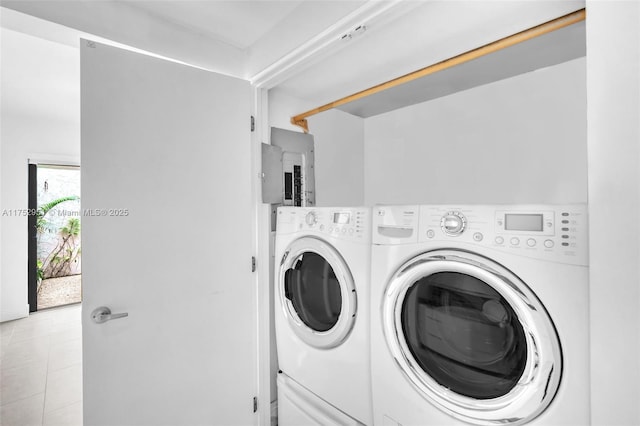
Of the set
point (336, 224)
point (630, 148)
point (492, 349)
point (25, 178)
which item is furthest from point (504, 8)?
point (25, 178)

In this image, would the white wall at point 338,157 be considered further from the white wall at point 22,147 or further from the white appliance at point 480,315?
the white wall at point 22,147

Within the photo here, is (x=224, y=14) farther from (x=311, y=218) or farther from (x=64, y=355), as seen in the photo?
(x=64, y=355)

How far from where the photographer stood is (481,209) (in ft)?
3.15

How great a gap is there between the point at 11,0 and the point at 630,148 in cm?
205

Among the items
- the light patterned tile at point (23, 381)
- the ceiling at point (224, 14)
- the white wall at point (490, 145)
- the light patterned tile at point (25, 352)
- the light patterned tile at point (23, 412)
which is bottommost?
the light patterned tile at point (23, 412)

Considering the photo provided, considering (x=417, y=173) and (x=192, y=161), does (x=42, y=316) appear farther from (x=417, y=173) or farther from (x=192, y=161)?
(x=417, y=173)

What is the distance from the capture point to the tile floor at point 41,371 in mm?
2074

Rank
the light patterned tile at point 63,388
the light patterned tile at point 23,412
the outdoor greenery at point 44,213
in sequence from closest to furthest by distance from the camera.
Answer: the light patterned tile at point 23,412, the light patterned tile at point 63,388, the outdoor greenery at point 44,213

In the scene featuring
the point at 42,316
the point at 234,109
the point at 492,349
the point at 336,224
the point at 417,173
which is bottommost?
the point at 42,316

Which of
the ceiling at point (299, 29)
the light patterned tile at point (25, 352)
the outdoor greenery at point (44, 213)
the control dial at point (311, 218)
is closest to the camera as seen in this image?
the ceiling at point (299, 29)

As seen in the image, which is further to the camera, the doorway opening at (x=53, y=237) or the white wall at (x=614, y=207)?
the doorway opening at (x=53, y=237)

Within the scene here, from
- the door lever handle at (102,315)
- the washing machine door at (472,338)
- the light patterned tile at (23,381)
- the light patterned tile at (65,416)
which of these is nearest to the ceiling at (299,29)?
the washing machine door at (472,338)

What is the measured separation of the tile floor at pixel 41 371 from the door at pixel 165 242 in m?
1.17

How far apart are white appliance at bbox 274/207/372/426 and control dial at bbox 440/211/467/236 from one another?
36 cm
